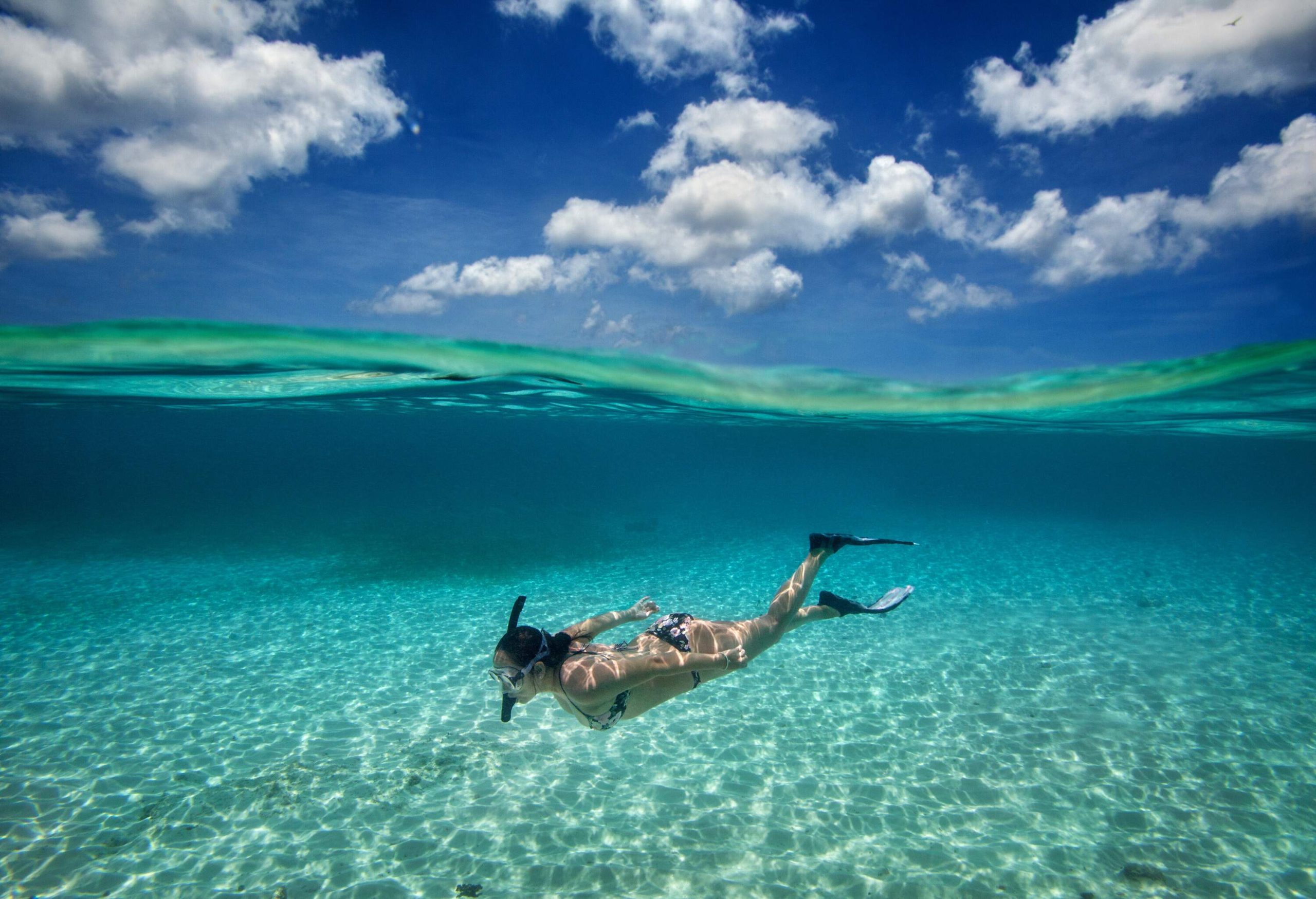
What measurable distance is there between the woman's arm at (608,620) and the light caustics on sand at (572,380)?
8.67 meters

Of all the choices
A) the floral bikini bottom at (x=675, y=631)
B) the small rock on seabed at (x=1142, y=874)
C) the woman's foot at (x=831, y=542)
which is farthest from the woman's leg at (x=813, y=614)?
the small rock on seabed at (x=1142, y=874)

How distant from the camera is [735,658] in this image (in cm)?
498

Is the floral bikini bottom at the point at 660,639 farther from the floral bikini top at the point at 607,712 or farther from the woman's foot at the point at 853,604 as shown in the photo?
the woman's foot at the point at 853,604

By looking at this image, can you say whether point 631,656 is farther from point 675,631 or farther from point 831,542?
point 831,542

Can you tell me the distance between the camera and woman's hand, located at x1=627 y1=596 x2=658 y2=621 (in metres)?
6.04

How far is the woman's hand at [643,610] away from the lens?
604 cm

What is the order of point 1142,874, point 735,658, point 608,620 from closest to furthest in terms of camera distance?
point 735,658
point 1142,874
point 608,620

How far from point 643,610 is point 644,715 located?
309cm

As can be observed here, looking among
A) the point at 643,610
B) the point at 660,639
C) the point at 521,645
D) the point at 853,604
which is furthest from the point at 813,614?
the point at 521,645

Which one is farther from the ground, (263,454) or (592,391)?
(592,391)

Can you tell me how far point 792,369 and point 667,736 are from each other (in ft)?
33.3

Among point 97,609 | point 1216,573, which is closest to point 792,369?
point 1216,573

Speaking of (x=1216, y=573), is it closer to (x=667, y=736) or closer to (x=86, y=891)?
(x=667, y=736)

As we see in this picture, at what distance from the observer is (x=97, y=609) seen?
43.6 ft
